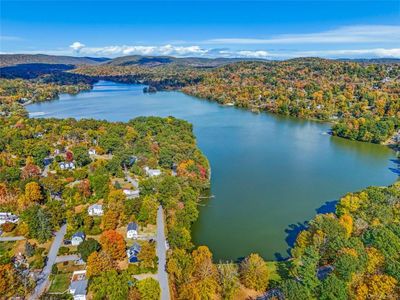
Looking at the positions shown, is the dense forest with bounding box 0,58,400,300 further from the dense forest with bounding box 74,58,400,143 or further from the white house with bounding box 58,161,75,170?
the dense forest with bounding box 74,58,400,143

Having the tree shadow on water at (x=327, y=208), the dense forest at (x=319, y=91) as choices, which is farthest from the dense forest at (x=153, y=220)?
the tree shadow on water at (x=327, y=208)

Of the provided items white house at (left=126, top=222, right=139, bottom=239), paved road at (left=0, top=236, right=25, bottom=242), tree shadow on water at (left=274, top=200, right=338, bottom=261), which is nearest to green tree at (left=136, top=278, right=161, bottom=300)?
white house at (left=126, top=222, right=139, bottom=239)

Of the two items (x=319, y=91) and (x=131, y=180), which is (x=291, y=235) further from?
(x=319, y=91)

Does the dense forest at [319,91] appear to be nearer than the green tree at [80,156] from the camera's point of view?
No

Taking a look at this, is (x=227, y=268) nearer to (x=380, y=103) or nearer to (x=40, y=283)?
(x=40, y=283)

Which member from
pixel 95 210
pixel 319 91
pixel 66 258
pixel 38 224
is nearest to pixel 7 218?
pixel 38 224

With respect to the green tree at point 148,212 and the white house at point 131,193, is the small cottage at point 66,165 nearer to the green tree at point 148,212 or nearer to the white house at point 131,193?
the white house at point 131,193
